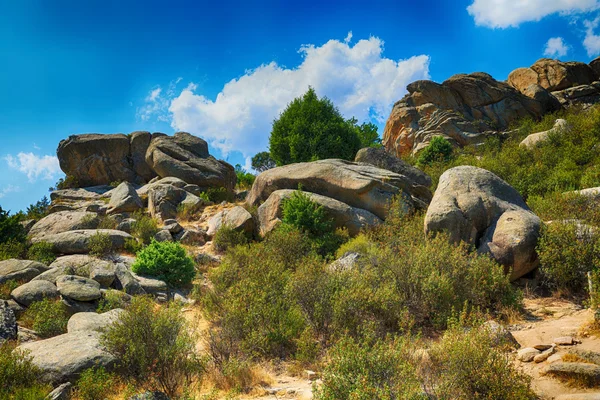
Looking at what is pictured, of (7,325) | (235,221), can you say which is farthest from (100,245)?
(7,325)

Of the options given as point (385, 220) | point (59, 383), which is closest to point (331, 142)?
point (385, 220)

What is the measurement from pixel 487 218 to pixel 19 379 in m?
11.5

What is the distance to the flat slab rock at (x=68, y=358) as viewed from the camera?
19.2 ft

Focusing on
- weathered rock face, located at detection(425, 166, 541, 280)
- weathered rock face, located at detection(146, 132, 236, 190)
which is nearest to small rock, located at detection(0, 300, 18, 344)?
weathered rock face, located at detection(425, 166, 541, 280)

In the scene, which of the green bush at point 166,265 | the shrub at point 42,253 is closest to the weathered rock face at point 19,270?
the shrub at point 42,253

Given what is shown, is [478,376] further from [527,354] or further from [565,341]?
[565,341]

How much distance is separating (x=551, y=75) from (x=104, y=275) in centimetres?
4765

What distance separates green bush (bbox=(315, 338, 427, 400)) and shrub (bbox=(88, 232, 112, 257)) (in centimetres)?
1184

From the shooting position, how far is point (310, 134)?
29453 mm

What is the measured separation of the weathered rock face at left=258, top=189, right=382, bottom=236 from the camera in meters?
15.5

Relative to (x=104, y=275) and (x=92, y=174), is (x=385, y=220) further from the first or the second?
(x=92, y=174)

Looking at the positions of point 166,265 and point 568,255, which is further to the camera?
point 166,265

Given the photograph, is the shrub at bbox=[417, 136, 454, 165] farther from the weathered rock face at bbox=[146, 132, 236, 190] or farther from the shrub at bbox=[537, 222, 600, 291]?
the shrub at bbox=[537, 222, 600, 291]

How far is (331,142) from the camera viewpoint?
2852cm
